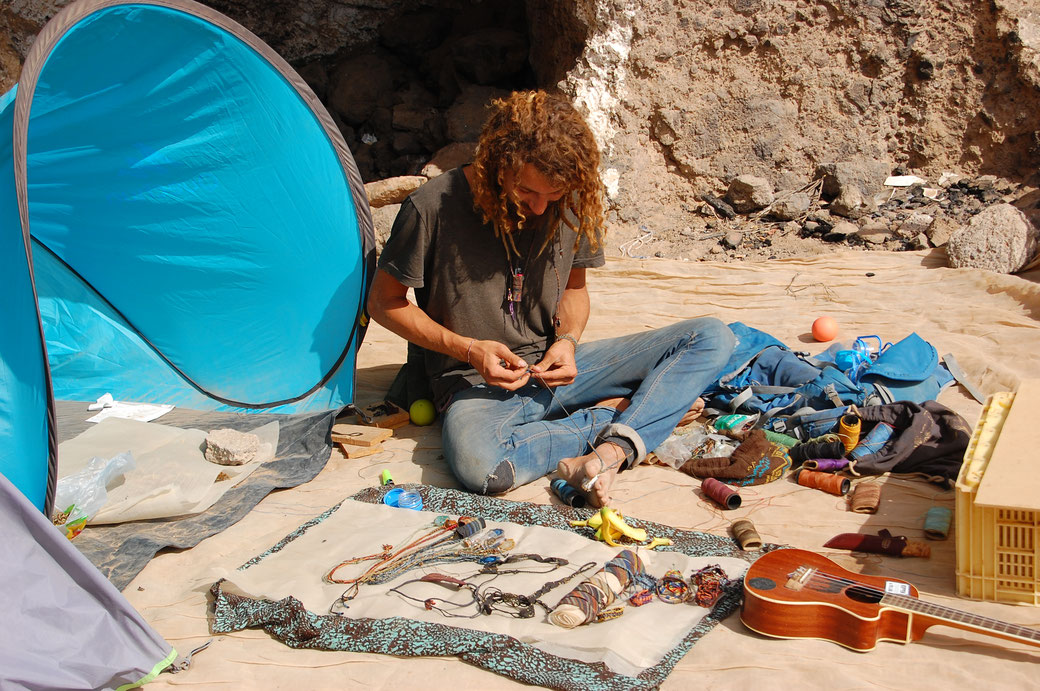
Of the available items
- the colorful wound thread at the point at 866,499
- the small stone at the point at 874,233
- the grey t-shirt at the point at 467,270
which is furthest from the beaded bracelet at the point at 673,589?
the small stone at the point at 874,233

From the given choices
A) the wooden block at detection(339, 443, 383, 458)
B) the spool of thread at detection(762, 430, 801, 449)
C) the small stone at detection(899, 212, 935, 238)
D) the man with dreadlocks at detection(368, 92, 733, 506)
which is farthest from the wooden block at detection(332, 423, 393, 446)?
the small stone at detection(899, 212, 935, 238)

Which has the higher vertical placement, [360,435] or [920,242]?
[920,242]

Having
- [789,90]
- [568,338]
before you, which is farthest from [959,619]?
[789,90]

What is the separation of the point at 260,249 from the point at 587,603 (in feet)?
7.70

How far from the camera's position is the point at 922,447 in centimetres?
267

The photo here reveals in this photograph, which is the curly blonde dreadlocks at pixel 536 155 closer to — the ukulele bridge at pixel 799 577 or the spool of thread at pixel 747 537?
the spool of thread at pixel 747 537

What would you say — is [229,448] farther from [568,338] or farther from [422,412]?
[568,338]

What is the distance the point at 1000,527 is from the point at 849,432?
874mm

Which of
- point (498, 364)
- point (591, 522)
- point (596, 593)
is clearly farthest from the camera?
point (498, 364)

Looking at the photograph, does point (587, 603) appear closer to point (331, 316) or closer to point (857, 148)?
point (331, 316)

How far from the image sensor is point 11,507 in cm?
184

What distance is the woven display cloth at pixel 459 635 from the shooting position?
176 centimetres

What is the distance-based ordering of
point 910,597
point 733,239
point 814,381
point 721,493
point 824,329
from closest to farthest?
point 910,597 → point 721,493 → point 814,381 → point 824,329 → point 733,239

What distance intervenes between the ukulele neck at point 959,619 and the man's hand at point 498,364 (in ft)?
4.52
